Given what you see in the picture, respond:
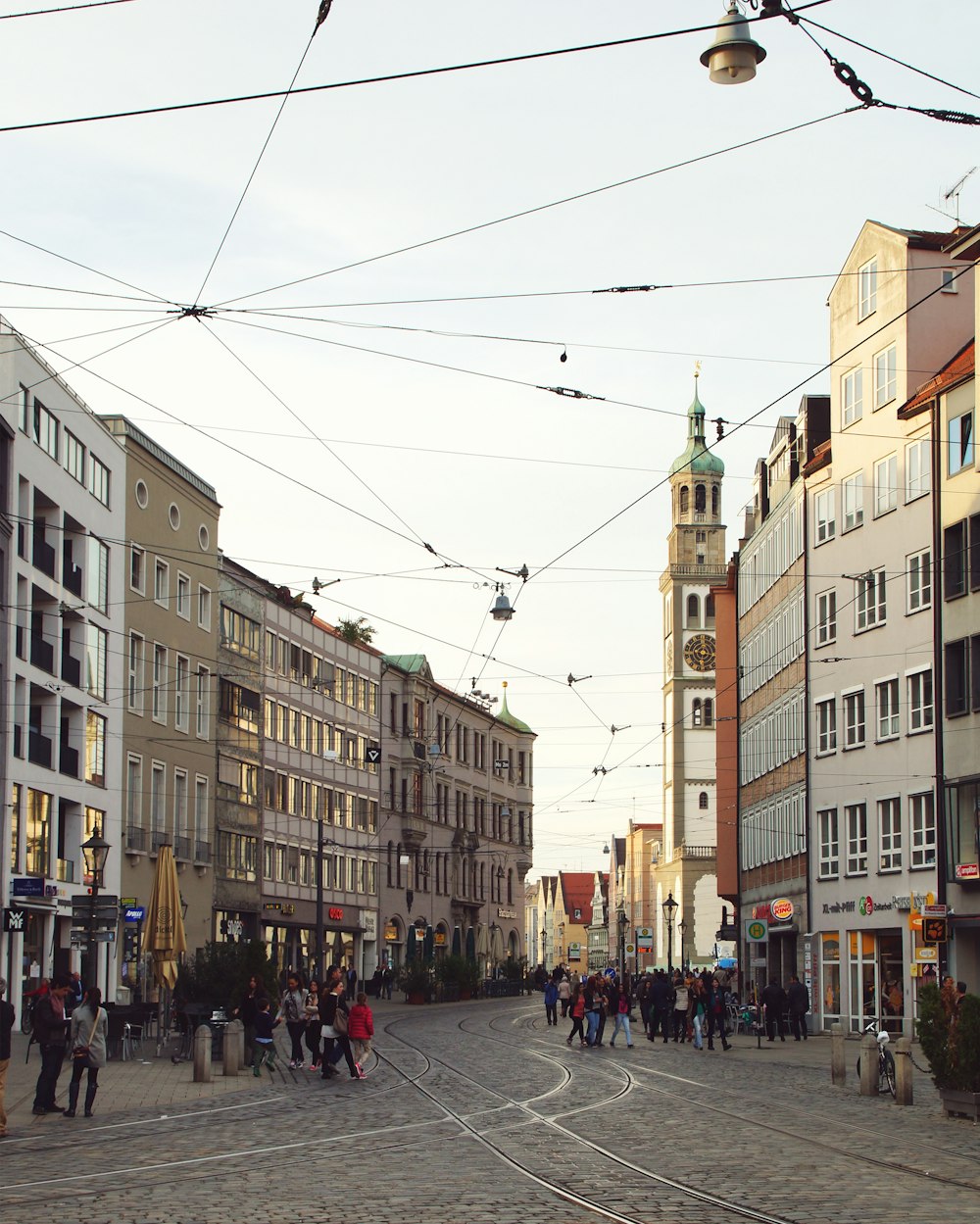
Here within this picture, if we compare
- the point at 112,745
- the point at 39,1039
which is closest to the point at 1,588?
the point at 112,745

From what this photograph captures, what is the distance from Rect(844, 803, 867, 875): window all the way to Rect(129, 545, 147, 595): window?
77.8 ft

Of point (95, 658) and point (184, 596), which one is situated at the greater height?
point (184, 596)

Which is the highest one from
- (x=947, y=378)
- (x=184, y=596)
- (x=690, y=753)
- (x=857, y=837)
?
(x=947, y=378)

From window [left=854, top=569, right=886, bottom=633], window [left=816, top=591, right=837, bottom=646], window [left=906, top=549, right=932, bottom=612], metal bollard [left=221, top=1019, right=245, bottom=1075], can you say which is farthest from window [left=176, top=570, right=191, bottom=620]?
metal bollard [left=221, top=1019, right=245, bottom=1075]

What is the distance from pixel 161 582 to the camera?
62.8 m

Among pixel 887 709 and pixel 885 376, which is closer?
pixel 887 709

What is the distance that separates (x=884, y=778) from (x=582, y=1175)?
116ft

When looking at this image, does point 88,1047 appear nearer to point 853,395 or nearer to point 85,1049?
point 85,1049

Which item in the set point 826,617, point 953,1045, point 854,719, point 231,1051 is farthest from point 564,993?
point 953,1045

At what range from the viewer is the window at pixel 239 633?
228 feet

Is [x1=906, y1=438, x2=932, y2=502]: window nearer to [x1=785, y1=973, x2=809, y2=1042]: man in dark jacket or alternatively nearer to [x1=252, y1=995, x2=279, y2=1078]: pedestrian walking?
[x1=785, y1=973, x2=809, y2=1042]: man in dark jacket

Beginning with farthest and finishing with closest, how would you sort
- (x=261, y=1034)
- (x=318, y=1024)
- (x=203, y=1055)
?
(x=318, y=1024) < (x=261, y=1034) < (x=203, y=1055)

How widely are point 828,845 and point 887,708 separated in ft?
20.1

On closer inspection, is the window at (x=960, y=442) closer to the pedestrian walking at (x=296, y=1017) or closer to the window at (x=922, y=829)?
the window at (x=922, y=829)
